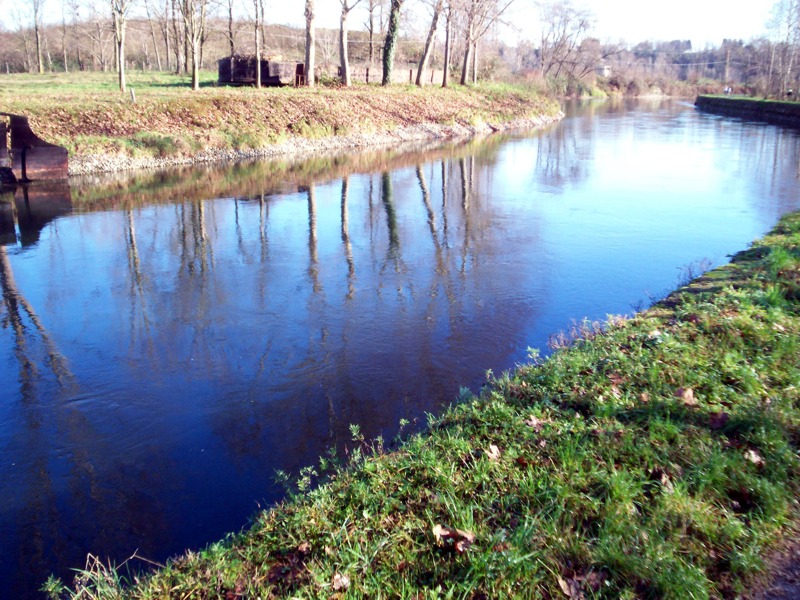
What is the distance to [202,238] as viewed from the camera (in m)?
12.5

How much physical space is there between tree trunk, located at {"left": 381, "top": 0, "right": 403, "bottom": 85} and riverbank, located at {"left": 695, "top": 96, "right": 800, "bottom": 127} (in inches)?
1001

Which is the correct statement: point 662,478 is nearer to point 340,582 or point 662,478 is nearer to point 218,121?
point 340,582

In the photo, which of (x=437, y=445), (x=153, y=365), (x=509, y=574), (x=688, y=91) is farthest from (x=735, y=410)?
(x=688, y=91)

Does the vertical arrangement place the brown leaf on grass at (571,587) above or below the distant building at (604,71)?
below

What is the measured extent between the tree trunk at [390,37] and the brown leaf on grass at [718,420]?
117ft

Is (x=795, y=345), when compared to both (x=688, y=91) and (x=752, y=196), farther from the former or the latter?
(x=688, y=91)

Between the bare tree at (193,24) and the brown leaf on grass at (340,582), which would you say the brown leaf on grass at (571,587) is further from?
the bare tree at (193,24)

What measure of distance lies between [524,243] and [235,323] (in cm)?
634

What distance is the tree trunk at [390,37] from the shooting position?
3716 cm

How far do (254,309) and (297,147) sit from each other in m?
18.0

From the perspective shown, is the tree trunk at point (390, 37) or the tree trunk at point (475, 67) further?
the tree trunk at point (475, 67)

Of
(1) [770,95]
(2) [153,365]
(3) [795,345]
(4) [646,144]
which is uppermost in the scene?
(1) [770,95]

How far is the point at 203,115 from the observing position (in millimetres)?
24484

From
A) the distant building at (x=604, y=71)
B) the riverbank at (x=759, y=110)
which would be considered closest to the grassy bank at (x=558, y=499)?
the riverbank at (x=759, y=110)
